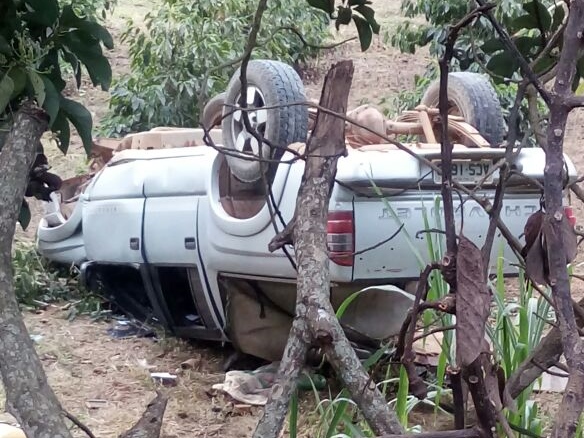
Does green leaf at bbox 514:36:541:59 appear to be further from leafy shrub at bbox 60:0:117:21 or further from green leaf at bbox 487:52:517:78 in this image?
leafy shrub at bbox 60:0:117:21

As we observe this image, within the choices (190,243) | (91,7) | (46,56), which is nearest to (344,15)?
(46,56)

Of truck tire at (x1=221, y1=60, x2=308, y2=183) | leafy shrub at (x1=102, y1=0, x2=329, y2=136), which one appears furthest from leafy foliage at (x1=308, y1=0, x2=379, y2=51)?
leafy shrub at (x1=102, y1=0, x2=329, y2=136)

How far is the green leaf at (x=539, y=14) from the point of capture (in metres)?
1.86

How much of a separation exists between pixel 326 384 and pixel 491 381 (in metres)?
→ 3.84

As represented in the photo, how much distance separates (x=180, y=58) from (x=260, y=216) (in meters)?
6.45

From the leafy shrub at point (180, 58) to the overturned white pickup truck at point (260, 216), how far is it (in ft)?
14.1

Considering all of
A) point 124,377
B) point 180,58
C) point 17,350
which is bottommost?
point 124,377

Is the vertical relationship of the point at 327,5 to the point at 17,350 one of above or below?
above

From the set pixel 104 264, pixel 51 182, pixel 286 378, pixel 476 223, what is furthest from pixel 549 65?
pixel 104 264

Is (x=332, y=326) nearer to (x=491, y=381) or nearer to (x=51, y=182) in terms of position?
(x=491, y=381)

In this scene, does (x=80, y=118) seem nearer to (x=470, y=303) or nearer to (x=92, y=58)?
(x=92, y=58)

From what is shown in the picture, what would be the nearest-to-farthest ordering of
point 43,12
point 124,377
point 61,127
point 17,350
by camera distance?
point 17,350
point 43,12
point 61,127
point 124,377

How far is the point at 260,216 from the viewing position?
496cm

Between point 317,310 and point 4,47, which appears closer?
point 317,310
